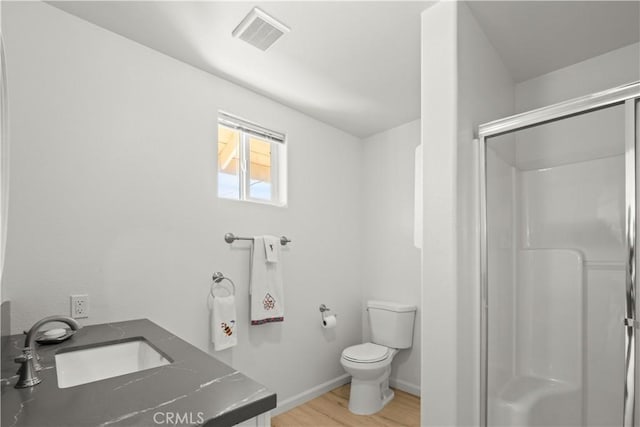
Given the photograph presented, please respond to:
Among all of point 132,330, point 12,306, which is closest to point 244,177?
point 132,330

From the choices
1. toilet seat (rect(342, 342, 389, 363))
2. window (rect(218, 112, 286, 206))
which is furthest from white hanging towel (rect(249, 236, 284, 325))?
toilet seat (rect(342, 342, 389, 363))

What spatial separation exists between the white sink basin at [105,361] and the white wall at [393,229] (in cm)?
212

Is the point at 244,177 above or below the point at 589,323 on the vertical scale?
above

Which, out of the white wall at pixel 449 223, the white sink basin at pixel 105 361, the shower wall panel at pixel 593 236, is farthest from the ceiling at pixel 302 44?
the white sink basin at pixel 105 361

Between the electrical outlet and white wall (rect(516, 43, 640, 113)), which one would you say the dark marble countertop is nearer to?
the electrical outlet

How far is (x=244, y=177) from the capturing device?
8.04 feet

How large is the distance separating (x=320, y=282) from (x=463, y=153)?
1.67 metres

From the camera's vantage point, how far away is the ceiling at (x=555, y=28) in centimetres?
158

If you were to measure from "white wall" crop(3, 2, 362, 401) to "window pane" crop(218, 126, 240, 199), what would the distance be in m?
0.15

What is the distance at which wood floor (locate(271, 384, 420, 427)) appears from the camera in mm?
2301

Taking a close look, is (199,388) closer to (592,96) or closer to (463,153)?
(463,153)

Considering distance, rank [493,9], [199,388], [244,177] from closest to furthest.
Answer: [199,388] → [493,9] → [244,177]

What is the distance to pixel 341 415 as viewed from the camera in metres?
2.41

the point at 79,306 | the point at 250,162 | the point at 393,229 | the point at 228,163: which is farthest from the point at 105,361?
the point at 393,229
